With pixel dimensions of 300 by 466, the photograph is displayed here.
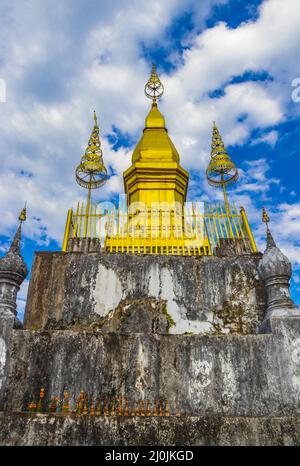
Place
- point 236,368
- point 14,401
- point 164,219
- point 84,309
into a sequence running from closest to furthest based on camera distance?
point 14,401
point 236,368
point 84,309
point 164,219

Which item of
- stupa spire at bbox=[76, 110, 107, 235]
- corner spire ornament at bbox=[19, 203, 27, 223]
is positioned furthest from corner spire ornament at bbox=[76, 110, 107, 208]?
corner spire ornament at bbox=[19, 203, 27, 223]

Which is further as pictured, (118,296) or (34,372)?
(118,296)

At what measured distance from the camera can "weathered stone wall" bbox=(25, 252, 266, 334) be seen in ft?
22.1

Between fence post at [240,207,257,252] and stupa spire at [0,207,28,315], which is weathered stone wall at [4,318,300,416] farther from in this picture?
fence post at [240,207,257,252]

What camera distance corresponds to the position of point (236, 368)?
5449 mm

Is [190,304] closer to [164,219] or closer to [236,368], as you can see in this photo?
[236,368]

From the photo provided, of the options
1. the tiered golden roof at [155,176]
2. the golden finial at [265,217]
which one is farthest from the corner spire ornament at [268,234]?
the tiered golden roof at [155,176]

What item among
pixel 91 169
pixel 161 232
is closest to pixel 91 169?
pixel 91 169

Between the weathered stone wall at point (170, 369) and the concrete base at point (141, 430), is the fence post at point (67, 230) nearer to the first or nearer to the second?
the weathered stone wall at point (170, 369)

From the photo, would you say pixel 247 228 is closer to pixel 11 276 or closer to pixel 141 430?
pixel 11 276

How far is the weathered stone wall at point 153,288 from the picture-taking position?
6723 millimetres

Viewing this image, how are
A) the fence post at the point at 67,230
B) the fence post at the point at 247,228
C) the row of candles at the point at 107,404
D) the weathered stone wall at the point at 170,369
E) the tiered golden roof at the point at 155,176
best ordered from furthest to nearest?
the tiered golden roof at the point at 155,176 < the fence post at the point at 247,228 < the fence post at the point at 67,230 < the weathered stone wall at the point at 170,369 < the row of candles at the point at 107,404

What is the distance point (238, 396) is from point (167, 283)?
2.43 metres
